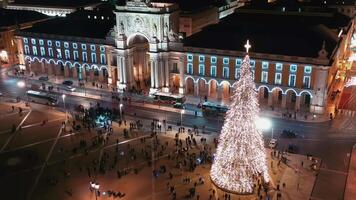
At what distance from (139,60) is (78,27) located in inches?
762

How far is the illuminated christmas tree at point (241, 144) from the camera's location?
48406 millimetres

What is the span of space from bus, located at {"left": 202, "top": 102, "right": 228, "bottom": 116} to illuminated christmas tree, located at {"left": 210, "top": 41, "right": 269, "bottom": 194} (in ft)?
82.1

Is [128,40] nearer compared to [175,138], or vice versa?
[175,138]

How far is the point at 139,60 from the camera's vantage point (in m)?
101

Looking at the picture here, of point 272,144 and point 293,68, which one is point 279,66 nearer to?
point 293,68

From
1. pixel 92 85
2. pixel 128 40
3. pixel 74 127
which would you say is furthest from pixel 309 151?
pixel 92 85

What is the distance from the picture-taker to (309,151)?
219ft

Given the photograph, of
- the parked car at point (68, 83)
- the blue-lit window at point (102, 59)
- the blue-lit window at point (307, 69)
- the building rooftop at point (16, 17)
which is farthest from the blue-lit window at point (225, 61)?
the building rooftop at point (16, 17)

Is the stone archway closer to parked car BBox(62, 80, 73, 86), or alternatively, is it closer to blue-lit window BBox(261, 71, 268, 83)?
parked car BBox(62, 80, 73, 86)

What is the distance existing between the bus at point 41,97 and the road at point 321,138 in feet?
6.44

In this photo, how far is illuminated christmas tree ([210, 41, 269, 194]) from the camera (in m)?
48.4

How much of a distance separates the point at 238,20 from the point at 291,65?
34.1 m

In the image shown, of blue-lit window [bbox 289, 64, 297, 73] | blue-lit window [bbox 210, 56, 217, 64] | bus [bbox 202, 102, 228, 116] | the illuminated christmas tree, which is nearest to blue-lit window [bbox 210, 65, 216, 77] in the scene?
blue-lit window [bbox 210, 56, 217, 64]

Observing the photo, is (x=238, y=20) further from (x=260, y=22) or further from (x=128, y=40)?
(x=128, y=40)
